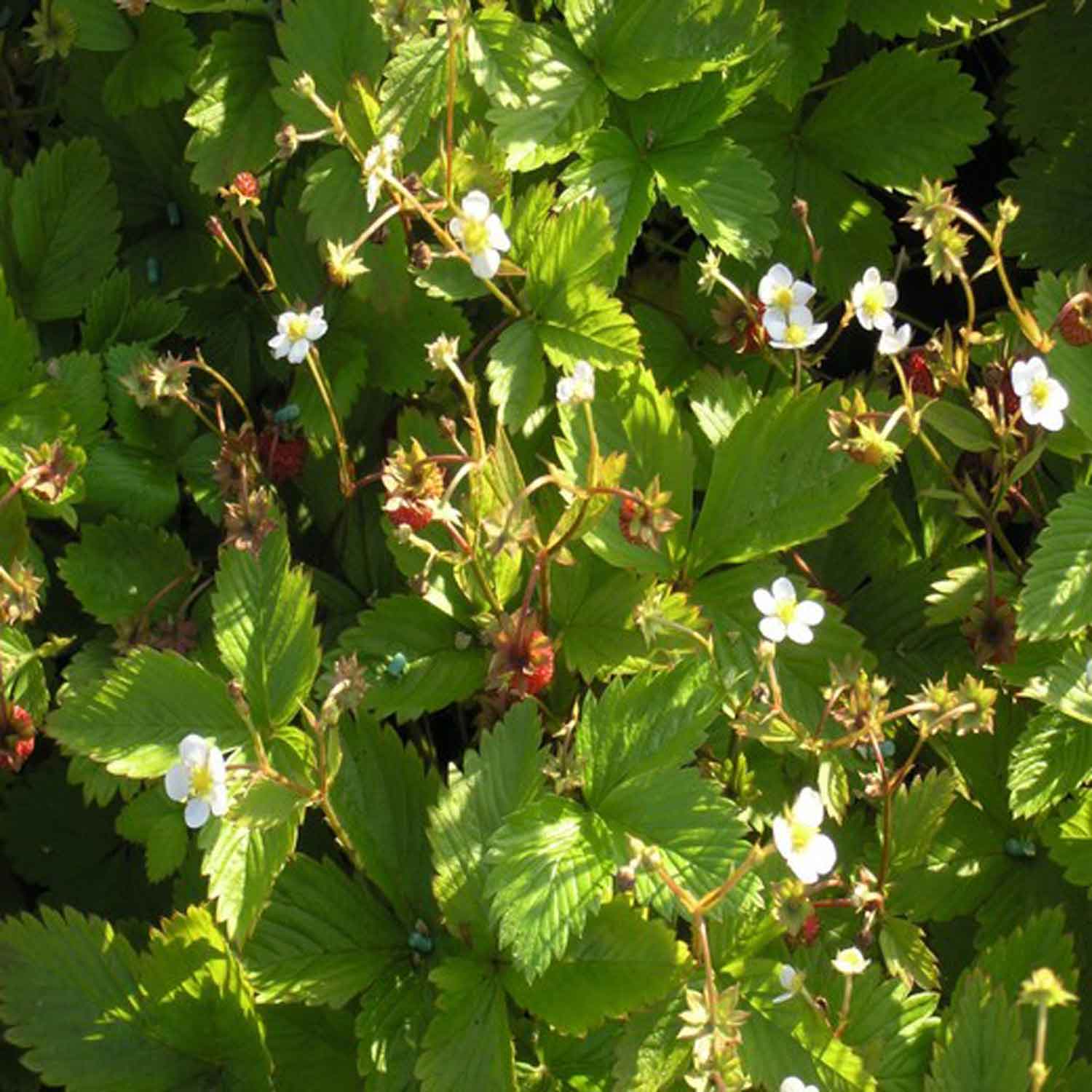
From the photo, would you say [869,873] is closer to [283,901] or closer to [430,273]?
[283,901]

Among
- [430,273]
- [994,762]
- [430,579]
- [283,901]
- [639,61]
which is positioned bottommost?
[994,762]

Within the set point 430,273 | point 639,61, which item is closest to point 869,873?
point 430,273

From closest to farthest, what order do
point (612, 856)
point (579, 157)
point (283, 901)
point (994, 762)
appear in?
point (612, 856), point (283, 901), point (994, 762), point (579, 157)

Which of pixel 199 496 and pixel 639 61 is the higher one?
pixel 639 61

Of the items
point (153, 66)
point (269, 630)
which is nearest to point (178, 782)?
point (269, 630)

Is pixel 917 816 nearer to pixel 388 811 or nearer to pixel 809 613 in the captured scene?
pixel 809 613

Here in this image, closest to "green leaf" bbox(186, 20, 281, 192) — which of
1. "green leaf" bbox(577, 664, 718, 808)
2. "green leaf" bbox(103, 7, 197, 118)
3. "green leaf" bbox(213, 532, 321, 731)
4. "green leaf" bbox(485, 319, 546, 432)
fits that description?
"green leaf" bbox(103, 7, 197, 118)
